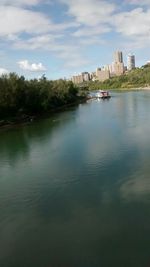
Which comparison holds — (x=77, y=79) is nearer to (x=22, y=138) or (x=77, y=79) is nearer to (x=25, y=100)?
(x=25, y=100)

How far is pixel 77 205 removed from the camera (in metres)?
11.4

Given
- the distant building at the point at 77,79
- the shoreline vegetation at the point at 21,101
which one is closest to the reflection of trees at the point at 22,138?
the shoreline vegetation at the point at 21,101

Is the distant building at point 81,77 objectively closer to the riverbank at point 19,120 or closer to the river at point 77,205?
the riverbank at point 19,120

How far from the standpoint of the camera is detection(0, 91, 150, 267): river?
841 centimetres

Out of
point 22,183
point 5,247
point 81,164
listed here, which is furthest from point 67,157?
point 5,247

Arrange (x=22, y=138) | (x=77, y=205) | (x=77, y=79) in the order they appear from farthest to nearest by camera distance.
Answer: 1. (x=77, y=79)
2. (x=22, y=138)
3. (x=77, y=205)

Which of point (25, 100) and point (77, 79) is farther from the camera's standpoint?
point (77, 79)

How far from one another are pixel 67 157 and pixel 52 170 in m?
2.52

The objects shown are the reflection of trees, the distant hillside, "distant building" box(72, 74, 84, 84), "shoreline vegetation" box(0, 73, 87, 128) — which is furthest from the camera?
"distant building" box(72, 74, 84, 84)

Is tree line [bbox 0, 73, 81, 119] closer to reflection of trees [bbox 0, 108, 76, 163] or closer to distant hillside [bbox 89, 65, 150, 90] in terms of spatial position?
reflection of trees [bbox 0, 108, 76, 163]

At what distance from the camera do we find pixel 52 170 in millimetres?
16016

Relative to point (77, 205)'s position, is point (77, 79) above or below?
above

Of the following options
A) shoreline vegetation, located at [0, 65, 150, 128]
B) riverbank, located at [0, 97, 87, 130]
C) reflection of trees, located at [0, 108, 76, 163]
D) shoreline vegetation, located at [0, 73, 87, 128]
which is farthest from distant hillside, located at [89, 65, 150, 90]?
reflection of trees, located at [0, 108, 76, 163]

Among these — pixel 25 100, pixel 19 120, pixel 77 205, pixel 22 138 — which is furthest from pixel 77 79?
pixel 77 205
